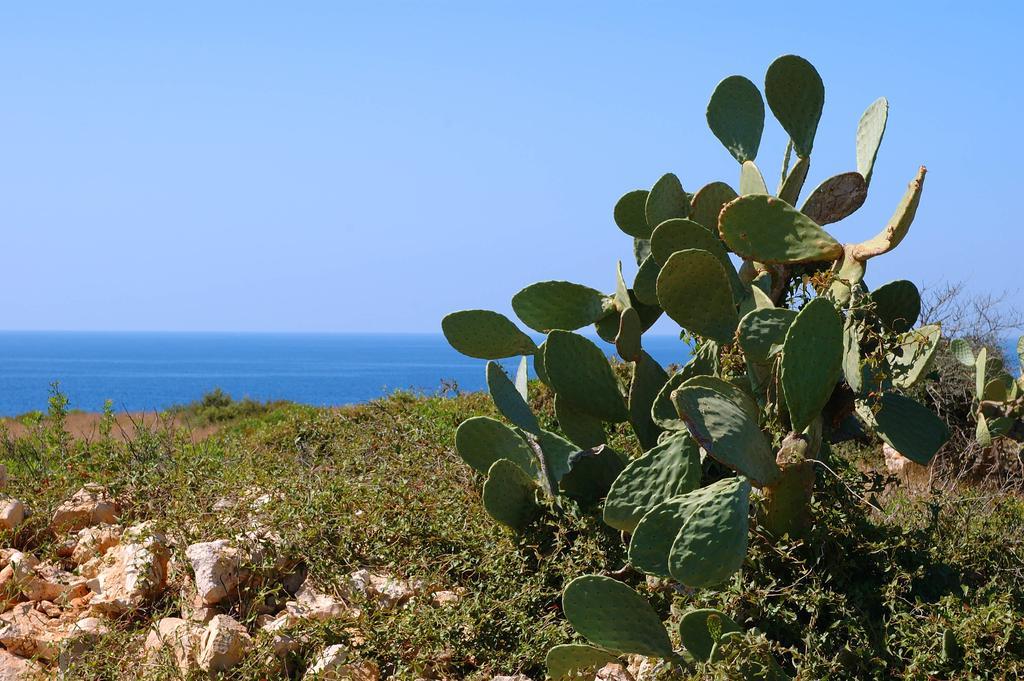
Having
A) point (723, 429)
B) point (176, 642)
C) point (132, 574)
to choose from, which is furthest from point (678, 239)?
point (132, 574)

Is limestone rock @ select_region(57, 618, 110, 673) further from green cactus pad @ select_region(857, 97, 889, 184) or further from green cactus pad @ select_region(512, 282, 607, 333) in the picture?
green cactus pad @ select_region(857, 97, 889, 184)

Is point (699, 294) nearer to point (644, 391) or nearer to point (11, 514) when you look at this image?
point (644, 391)

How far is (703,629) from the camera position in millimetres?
2918

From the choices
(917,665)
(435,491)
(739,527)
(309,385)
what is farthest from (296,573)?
(309,385)

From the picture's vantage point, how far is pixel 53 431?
5.29 meters

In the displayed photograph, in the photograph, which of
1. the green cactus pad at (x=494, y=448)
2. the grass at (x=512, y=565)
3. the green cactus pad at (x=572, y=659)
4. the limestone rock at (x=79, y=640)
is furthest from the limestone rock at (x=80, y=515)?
the green cactus pad at (x=572, y=659)

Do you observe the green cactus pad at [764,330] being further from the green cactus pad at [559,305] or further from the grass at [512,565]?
the green cactus pad at [559,305]

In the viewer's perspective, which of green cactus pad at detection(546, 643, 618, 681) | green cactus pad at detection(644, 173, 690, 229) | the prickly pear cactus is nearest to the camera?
the prickly pear cactus

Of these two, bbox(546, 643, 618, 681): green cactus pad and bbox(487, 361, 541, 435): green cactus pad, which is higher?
bbox(487, 361, 541, 435): green cactus pad

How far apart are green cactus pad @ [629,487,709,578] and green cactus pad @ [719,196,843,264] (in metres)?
0.82

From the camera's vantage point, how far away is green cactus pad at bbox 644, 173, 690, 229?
371cm

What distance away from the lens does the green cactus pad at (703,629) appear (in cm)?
287

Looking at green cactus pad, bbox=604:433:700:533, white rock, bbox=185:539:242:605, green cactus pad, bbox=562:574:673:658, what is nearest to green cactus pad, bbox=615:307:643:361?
green cactus pad, bbox=604:433:700:533

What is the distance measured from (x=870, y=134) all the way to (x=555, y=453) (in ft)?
5.48
